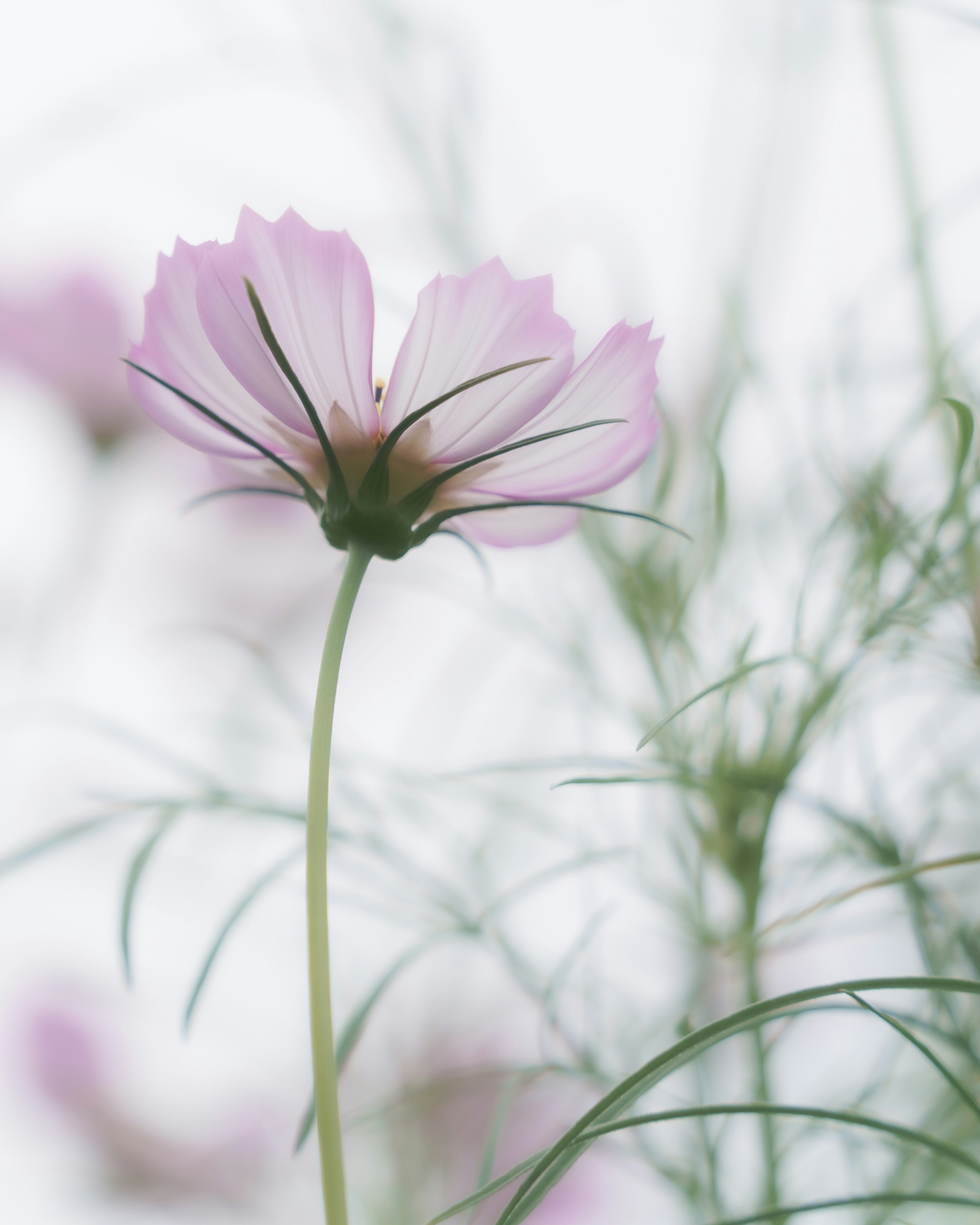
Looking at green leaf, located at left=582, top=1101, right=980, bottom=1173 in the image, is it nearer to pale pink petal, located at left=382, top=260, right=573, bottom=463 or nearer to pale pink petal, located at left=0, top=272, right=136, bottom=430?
pale pink petal, located at left=382, top=260, right=573, bottom=463

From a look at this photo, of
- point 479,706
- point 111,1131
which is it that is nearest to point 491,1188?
point 479,706

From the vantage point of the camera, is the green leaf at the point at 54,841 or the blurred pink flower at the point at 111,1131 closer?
the green leaf at the point at 54,841

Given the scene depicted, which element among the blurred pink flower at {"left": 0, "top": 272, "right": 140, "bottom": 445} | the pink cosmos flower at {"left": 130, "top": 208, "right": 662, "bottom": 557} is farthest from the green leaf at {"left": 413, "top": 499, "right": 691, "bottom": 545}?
the blurred pink flower at {"left": 0, "top": 272, "right": 140, "bottom": 445}

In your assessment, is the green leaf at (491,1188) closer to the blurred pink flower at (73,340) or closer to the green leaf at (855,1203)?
the green leaf at (855,1203)

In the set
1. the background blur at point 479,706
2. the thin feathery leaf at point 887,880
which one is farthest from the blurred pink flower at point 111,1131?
the thin feathery leaf at point 887,880

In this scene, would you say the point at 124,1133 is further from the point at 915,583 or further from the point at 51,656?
the point at 915,583

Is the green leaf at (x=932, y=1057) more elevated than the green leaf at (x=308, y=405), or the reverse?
the green leaf at (x=308, y=405)
